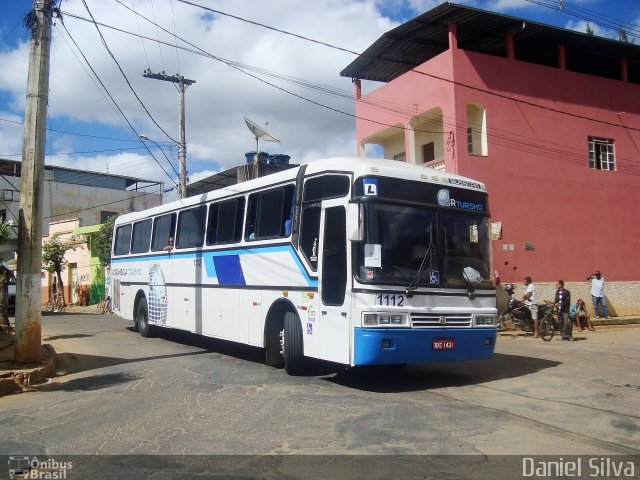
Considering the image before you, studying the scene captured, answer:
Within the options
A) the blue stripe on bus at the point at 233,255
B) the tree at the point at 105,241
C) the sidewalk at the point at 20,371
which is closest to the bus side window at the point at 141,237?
the blue stripe on bus at the point at 233,255

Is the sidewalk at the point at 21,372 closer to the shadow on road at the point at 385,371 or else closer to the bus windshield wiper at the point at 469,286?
the shadow on road at the point at 385,371

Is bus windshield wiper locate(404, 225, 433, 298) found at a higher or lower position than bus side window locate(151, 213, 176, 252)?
lower

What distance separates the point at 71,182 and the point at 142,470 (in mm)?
48855

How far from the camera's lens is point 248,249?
1024 centimetres

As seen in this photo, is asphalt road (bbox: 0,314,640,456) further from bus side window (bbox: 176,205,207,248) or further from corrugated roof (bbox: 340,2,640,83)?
corrugated roof (bbox: 340,2,640,83)

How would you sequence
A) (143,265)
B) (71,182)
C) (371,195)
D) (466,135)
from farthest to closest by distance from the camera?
(71,182), (466,135), (143,265), (371,195)

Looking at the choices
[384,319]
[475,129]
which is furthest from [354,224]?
[475,129]

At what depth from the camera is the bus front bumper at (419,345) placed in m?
7.50

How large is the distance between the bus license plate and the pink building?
10662mm

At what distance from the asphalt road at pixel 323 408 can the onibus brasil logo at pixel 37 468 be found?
0.77 ft

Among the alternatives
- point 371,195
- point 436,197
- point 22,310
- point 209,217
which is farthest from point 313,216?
point 22,310

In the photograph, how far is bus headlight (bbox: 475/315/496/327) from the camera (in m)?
8.48

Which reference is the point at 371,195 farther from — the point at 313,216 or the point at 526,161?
the point at 526,161

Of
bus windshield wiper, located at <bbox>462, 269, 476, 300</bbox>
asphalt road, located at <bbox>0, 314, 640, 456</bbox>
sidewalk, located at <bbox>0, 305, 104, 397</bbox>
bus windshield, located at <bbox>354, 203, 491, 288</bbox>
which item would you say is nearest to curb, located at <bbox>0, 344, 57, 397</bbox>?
sidewalk, located at <bbox>0, 305, 104, 397</bbox>
